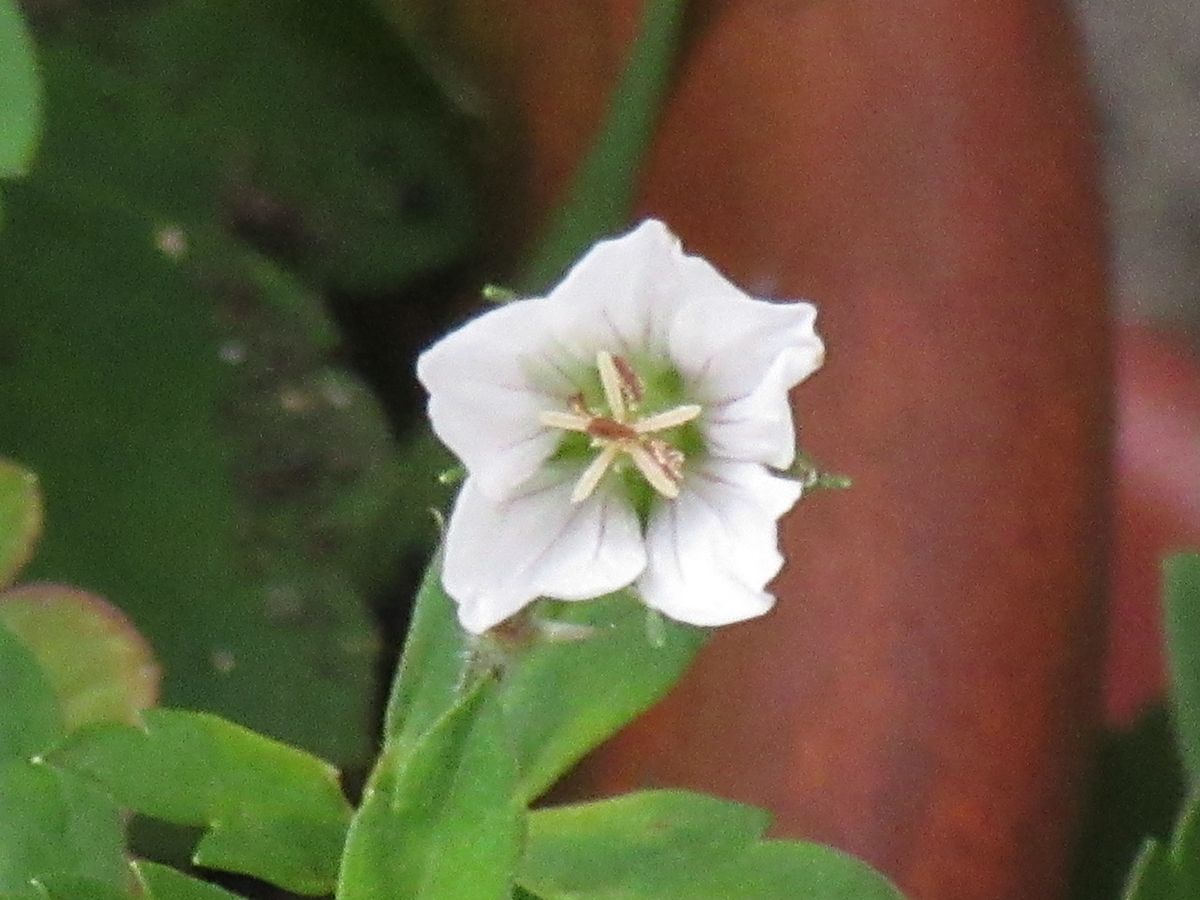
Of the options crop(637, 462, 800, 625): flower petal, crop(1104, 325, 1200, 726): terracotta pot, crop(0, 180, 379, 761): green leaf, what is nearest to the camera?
crop(637, 462, 800, 625): flower petal

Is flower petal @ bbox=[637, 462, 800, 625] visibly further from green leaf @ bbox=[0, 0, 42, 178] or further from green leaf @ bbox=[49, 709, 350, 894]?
green leaf @ bbox=[0, 0, 42, 178]

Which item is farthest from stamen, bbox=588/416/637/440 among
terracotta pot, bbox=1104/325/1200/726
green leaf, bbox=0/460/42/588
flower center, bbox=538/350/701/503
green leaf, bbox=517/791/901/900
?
terracotta pot, bbox=1104/325/1200/726

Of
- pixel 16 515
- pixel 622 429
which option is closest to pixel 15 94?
pixel 16 515

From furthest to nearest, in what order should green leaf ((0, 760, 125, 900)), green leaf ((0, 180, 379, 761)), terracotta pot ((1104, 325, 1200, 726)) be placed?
terracotta pot ((1104, 325, 1200, 726)) → green leaf ((0, 180, 379, 761)) → green leaf ((0, 760, 125, 900))

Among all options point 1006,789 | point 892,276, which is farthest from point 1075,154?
point 1006,789

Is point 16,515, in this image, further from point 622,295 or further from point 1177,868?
point 1177,868

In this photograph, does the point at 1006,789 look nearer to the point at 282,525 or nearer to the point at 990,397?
the point at 990,397

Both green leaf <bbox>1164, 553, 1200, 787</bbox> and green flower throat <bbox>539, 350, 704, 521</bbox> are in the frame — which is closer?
green flower throat <bbox>539, 350, 704, 521</bbox>
